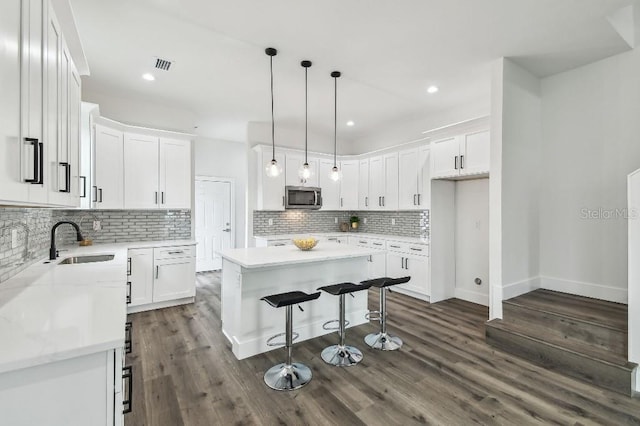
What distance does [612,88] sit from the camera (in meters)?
3.23

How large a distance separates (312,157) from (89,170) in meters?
3.43

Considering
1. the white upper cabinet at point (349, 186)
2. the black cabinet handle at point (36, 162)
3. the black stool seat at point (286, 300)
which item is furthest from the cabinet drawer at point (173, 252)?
the black cabinet handle at point (36, 162)

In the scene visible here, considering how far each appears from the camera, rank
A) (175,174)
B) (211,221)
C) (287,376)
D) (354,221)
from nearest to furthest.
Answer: (287,376), (175,174), (354,221), (211,221)

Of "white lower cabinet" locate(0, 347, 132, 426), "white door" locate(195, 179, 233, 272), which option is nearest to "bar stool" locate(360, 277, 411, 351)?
"white lower cabinet" locate(0, 347, 132, 426)

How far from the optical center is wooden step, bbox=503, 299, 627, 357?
2.59 m

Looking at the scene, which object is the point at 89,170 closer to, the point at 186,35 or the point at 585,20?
the point at 186,35

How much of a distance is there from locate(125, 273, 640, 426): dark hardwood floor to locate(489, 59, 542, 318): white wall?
83 cm

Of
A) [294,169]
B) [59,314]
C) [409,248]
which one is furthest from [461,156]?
[59,314]

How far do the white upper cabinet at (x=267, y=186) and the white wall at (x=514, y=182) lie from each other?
130 inches

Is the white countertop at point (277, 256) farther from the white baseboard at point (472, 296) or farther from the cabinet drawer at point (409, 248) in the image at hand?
the white baseboard at point (472, 296)

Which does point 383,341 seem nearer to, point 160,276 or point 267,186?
point 160,276

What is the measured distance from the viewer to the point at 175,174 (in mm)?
4566

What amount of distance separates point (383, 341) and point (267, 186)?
3.20 m

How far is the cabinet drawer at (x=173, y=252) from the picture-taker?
13.8 ft
